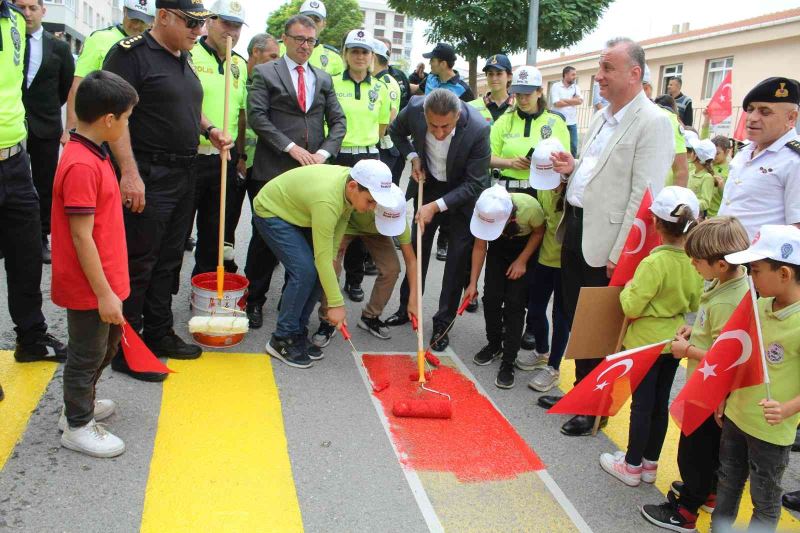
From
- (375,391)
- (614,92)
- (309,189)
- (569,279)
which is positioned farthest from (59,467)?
(614,92)

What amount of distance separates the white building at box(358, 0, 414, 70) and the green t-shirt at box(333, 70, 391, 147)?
4704 inches

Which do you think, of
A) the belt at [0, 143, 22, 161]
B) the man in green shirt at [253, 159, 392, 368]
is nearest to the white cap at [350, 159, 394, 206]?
the man in green shirt at [253, 159, 392, 368]

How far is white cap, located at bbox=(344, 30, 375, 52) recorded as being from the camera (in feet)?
20.9

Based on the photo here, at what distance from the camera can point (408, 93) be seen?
394 inches

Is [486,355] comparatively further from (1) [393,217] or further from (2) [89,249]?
(2) [89,249]

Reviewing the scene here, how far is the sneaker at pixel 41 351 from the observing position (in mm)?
4270

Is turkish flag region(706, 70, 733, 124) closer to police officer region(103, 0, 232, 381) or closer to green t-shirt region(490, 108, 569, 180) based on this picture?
green t-shirt region(490, 108, 569, 180)

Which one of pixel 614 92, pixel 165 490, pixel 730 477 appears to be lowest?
pixel 165 490

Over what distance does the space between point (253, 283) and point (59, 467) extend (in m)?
2.42

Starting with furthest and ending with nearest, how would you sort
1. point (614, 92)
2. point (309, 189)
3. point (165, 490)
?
point (309, 189) → point (614, 92) → point (165, 490)

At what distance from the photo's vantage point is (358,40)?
6418mm

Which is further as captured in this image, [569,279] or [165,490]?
[569,279]

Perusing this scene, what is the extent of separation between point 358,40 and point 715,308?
445 centimetres

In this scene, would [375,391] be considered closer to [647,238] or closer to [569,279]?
[569,279]
